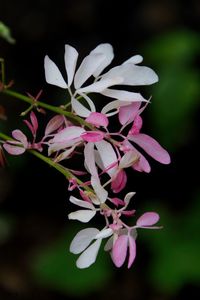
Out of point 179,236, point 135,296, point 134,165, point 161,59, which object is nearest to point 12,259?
point 135,296

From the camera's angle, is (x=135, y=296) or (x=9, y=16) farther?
(x=9, y=16)

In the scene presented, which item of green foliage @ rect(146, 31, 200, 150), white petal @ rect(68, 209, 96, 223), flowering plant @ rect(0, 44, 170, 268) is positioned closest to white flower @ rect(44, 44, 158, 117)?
flowering plant @ rect(0, 44, 170, 268)

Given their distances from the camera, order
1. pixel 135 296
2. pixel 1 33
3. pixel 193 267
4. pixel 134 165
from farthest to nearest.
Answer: pixel 135 296
pixel 193 267
pixel 1 33
pixel 134 165

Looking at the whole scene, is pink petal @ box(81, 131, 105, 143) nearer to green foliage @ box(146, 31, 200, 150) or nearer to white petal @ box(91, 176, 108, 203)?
white petal @ box(91, 176, 108, 203)

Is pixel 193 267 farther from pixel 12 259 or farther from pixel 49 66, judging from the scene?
pixel 49 66

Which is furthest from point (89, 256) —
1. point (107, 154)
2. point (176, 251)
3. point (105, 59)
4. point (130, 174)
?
point (130, 174)

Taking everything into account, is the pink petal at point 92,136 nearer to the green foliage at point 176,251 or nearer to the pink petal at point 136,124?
the pink petal at point 136,124

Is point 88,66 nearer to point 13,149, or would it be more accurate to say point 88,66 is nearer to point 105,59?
point 105,59
